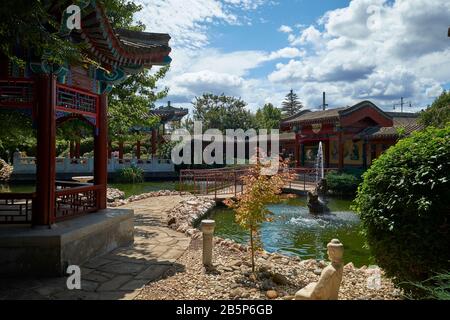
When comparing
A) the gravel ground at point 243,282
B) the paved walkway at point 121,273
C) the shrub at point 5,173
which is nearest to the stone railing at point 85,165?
the shrub at point 5,173

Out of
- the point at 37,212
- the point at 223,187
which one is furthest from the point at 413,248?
the point at 223,187

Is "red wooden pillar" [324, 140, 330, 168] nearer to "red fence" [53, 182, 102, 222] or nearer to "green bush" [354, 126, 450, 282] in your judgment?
"red fence" [53, 182, 102, 222]

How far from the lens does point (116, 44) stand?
21.2 feet

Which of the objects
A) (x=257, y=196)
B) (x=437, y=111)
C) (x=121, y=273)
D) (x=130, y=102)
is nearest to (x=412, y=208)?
(x=257, y=196)

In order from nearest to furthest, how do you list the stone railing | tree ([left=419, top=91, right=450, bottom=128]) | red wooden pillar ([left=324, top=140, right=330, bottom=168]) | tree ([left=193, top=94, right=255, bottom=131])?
1. tree ([left=419, top=91, right=450, bottom=128])
2. the stone railing
3. red wooden pillar ([left=324, top=140, right=330, bottom=168])
4. tree ([left=193, top=94, right=255, bottom=131])

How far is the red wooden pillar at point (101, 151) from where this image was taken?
293 inches

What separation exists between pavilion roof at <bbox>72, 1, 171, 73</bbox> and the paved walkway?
366 cm

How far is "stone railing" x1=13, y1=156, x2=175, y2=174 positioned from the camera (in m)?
24.3

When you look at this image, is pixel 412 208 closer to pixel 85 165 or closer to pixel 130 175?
pixel 130 175

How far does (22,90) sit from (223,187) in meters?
12.1

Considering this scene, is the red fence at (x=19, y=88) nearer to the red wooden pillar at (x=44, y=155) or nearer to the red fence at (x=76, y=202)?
the red wooden pillar at (x=44, y=155)

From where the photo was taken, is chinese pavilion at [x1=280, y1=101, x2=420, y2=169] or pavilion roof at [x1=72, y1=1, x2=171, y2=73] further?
chinese pavilion at [x1=280, y1=101, x2=420, y2=169]

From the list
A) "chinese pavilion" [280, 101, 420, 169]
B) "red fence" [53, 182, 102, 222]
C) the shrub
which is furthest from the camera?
"chinese pavilion" [280, 101, 420, 169]

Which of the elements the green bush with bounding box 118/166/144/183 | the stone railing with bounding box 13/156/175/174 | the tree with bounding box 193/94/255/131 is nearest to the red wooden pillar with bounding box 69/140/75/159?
the stone railing with bounding box 13/156/175/174
